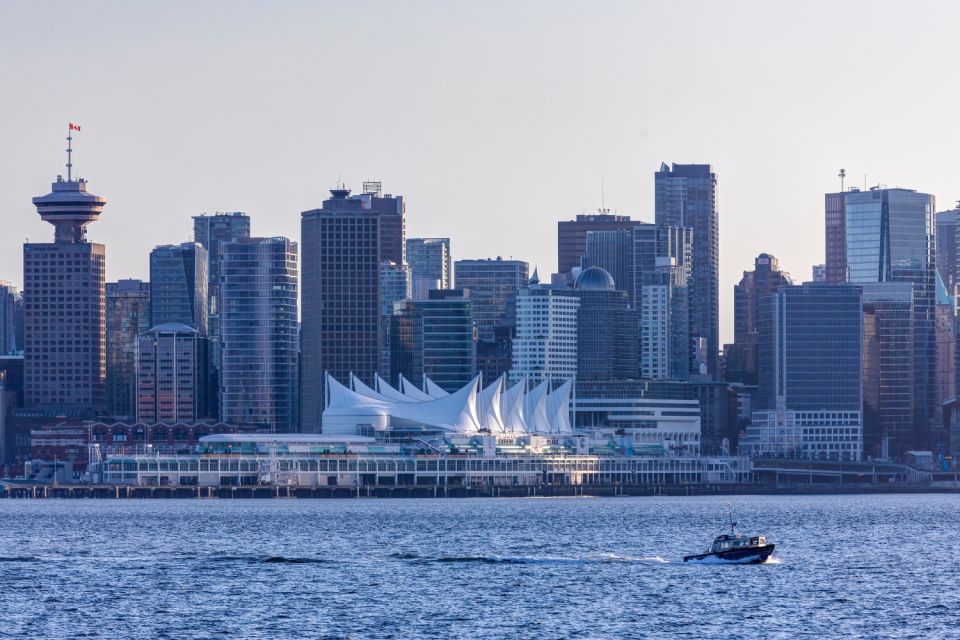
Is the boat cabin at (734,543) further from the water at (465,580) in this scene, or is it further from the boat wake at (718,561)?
the water at (465,580)

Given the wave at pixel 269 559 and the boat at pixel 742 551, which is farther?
the wave at pixel 269 559

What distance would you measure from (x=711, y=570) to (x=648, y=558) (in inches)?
325

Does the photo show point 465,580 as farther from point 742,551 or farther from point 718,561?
point 742,551

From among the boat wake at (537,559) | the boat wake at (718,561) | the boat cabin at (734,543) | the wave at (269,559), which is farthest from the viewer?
the wave at (269,559)

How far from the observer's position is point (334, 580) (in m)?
95.4

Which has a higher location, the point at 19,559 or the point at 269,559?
the point at 269,559

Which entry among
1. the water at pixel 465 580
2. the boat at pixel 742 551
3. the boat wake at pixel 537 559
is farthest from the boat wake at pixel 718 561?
the boat wake at pixel 537 559

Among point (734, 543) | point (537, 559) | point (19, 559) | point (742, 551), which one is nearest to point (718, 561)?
point (734, 543)

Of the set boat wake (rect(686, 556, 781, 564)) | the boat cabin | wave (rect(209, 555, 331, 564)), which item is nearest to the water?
wave (rect(209, 555, 331, 564))

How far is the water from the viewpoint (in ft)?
259

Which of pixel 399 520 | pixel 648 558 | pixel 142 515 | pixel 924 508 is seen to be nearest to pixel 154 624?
pixel 648 558

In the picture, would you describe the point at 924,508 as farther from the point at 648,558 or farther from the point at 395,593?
the point at 395,593

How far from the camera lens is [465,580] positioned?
313 ft

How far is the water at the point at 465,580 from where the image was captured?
78.8 m
